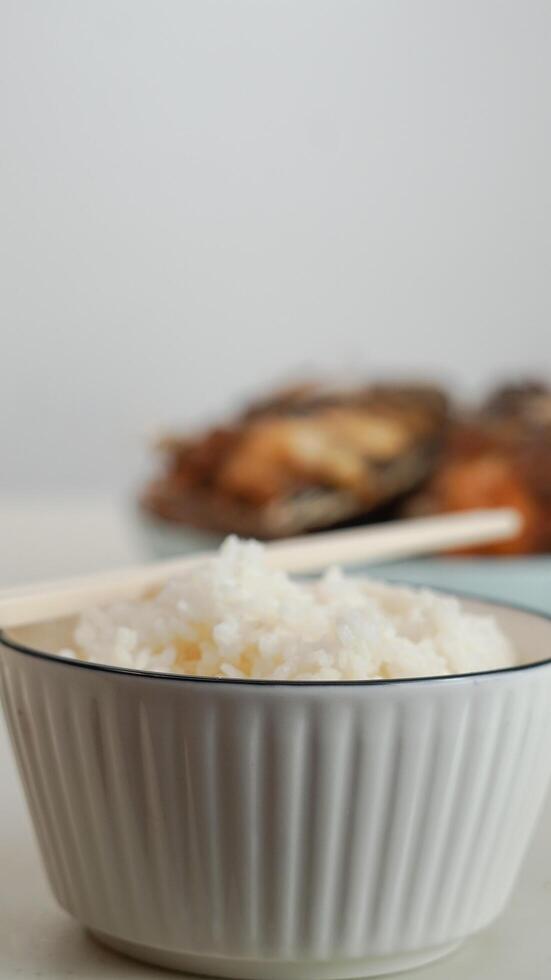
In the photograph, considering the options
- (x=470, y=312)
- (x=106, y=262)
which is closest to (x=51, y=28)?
(x=106, y=262)

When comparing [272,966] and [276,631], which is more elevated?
[276,631]

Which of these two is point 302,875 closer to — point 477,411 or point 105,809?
point 105,809

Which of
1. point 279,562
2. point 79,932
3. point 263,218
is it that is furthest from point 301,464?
point 263,218

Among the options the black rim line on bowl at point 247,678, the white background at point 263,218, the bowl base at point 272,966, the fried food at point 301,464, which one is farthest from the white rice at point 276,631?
the white background at point 263,218

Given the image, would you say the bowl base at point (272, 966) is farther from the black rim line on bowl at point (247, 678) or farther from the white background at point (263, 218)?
the white background at point (263, 218)

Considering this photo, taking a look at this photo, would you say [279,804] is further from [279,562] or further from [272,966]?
[279,562]
